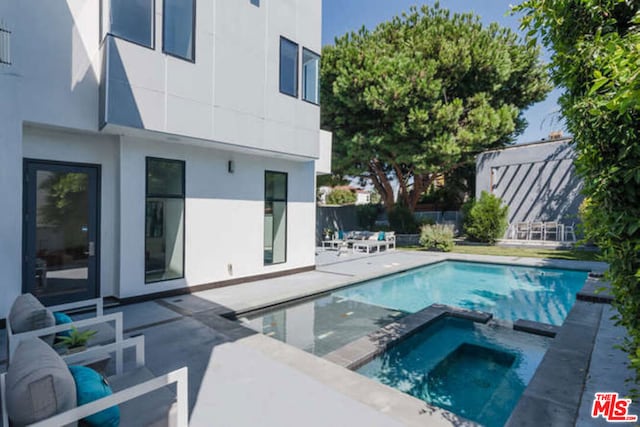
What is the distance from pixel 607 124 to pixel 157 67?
21.6ft

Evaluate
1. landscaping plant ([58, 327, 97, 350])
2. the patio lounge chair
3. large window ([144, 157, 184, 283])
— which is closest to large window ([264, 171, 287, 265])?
large window ([144, 157, 184, 283])

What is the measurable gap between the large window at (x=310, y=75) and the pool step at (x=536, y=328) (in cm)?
731

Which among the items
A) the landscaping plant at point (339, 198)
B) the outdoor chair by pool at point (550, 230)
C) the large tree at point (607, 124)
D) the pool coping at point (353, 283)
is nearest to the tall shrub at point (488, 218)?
the outdoor chair by pool at point (550, 230)

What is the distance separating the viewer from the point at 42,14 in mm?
5383

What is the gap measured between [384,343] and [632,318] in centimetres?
319

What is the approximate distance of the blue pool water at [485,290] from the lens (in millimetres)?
7562

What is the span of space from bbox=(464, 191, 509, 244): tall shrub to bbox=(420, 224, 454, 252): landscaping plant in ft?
8.29

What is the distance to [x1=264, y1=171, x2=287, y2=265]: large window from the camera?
30.1 ft

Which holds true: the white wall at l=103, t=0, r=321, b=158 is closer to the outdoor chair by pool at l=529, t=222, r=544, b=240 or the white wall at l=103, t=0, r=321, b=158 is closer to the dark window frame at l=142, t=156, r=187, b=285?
the dark window frame at l=142, t=156, r=187, b=285

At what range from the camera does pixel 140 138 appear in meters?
6.54

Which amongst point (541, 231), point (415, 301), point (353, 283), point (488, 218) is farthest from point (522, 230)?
point (353, 283)

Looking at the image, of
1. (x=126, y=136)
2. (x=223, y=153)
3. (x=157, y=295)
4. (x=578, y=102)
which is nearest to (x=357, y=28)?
(x=223, y=153)

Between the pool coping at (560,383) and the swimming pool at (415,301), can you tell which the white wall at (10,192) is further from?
the pool coping at (560,383)

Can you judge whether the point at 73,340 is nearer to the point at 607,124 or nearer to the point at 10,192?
the point at 10,192
